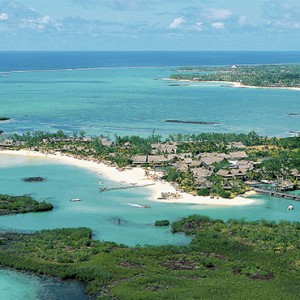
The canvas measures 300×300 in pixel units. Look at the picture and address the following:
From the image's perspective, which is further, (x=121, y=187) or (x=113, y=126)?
(x=113, y=126)

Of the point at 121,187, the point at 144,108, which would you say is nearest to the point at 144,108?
the point at 144,108

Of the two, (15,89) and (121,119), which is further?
(15,89)

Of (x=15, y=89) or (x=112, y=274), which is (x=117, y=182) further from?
(x=15, y=89)

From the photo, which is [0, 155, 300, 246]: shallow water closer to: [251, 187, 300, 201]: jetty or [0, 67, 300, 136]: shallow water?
[251, 187, 300, 201]: jetty

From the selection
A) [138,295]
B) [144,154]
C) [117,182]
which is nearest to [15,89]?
[144,154]

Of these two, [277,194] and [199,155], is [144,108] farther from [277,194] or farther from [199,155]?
→ [277,194]

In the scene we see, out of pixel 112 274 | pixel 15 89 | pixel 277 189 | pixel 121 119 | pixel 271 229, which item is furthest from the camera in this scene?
pixel 15 89
